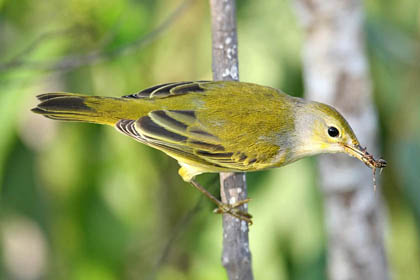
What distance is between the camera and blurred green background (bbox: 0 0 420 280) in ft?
15.9

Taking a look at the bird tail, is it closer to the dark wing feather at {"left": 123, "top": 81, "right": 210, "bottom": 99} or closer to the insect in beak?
the dark wing feather at {"left": 123, "top": 81, "right": 210, "bottom": 99}

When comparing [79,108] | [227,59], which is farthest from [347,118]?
[79,108]

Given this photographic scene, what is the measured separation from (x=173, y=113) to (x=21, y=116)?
1.98m

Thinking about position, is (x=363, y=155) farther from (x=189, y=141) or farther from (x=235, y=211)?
(x=189, y=141)

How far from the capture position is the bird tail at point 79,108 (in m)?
3.48

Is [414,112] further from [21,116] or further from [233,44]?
[21,116]

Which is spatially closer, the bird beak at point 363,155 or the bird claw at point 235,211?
the bird claw at point 235,211

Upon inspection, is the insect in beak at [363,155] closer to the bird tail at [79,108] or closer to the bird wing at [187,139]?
the bird wing at [187,139]

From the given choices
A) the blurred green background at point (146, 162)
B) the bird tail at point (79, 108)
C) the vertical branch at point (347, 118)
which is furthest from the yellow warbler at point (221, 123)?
the blurred green background at point (146, 162)

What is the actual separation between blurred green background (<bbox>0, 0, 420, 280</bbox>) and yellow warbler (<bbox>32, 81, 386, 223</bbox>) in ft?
4.08

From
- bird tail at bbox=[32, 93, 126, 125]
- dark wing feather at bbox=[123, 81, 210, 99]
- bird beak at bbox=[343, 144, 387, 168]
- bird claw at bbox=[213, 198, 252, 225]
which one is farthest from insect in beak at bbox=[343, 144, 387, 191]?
bird tail at bbox=[32, 93, 126, 125]

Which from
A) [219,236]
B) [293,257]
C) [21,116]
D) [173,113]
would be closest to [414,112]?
[293,257]

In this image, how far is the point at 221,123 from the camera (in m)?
3.55

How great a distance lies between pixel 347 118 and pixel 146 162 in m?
1.82
